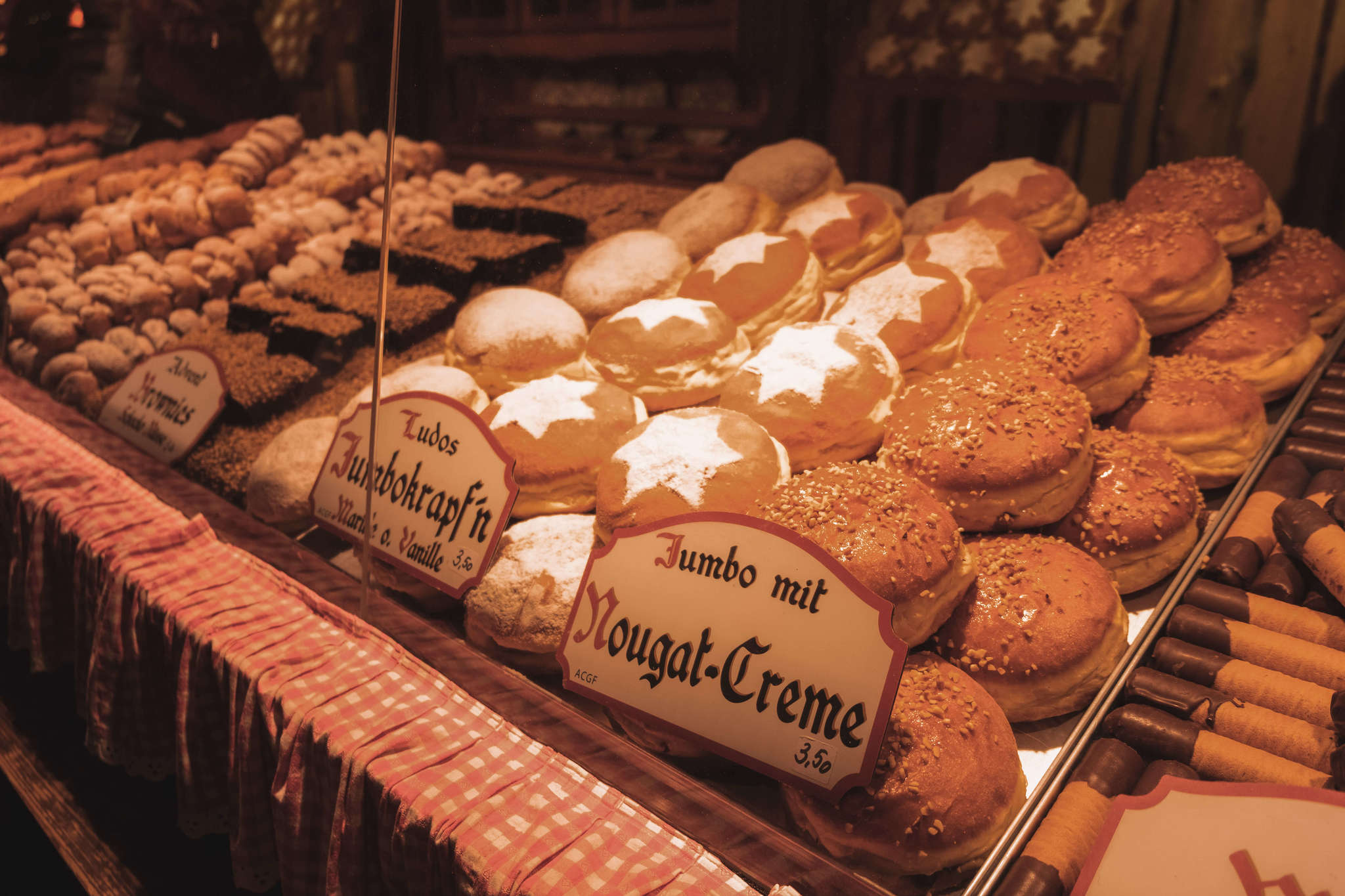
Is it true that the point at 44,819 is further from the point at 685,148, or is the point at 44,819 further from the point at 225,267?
the point at 685,148

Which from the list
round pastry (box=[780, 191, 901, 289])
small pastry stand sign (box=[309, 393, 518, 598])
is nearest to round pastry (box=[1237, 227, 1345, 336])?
round pastry (box=[780, 191, 901, 289])

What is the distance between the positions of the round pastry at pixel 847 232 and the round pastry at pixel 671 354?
533 mm

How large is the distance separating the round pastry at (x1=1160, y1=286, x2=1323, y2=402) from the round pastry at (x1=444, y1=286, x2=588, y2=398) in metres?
1.56

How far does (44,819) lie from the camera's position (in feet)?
6.90

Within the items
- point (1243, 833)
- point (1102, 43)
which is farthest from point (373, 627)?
point (1102, 43)

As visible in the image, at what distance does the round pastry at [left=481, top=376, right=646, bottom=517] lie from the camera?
1.68 m

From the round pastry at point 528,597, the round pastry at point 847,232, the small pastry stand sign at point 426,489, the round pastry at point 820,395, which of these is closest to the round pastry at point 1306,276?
the round pastry at point 847,232

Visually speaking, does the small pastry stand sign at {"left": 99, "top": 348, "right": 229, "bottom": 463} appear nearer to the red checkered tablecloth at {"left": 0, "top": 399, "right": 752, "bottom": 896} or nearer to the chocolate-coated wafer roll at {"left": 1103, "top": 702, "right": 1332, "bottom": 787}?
the red checkered tablecloth at {"left": 0, "top": 399, "right": 752, "bottom": 896}

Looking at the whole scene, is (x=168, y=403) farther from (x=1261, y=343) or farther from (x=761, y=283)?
(x=1261, y=343)

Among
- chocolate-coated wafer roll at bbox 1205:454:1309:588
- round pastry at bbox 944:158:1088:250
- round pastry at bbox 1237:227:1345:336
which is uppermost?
round pastry at bbox 944:158:1088:250

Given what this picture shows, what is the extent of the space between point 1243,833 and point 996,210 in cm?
198

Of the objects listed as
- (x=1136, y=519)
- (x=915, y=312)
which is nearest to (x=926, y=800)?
(x=1136, y=519)

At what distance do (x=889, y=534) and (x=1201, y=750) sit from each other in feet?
1.62

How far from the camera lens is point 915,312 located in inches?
79.0
